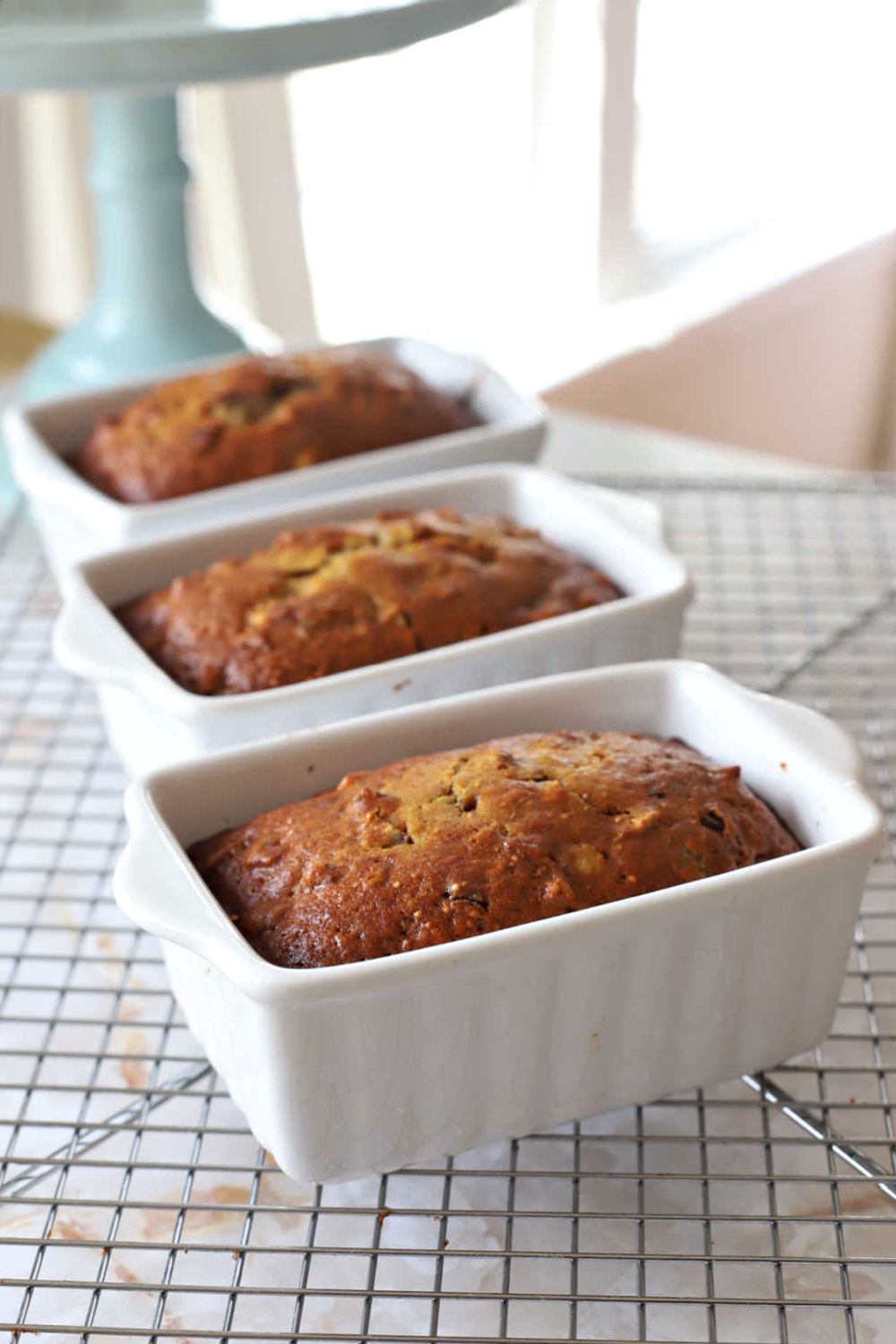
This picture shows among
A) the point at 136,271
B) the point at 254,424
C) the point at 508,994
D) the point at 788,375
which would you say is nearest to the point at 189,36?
the point at 254,424

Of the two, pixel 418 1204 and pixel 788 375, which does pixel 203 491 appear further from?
pixel 788 375

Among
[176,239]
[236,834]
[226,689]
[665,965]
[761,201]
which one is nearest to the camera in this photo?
[665,965]

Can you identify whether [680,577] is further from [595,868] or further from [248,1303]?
[248,1303]

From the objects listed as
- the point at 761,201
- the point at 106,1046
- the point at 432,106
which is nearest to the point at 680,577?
the point at 106,1046

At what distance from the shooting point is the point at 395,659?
3.81 ft

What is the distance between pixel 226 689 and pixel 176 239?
84cm

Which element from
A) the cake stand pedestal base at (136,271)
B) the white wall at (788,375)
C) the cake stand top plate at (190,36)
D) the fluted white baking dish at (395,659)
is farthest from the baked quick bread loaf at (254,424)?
the white wall at (788,375)

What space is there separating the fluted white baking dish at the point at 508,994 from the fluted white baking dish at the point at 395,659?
0.11 metres

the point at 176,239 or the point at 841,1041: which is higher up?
the point at 176,239

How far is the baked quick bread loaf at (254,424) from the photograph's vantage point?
148 cm

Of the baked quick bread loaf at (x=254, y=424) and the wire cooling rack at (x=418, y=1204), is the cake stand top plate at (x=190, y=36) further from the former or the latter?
the wire cooling rack at (x=418, y=1204)

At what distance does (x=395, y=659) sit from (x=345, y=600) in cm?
9

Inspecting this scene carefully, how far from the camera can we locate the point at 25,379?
6.28 feet

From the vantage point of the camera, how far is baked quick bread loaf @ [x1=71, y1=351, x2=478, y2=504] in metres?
1.48
